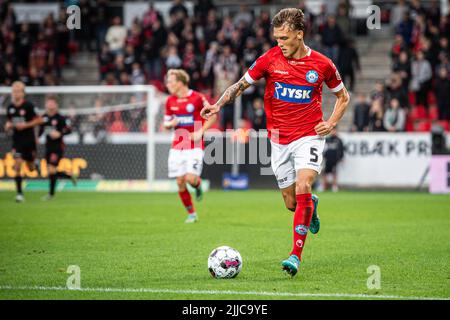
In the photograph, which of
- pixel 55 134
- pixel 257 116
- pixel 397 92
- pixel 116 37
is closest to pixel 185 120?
pixel 55 134

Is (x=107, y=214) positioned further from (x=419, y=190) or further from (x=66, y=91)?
(x=419, y=190)

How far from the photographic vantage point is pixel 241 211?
54.6 ft

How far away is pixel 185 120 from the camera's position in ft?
48.2

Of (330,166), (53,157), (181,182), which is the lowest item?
(330,166)

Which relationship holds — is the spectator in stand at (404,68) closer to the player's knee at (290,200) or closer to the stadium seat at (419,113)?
the stadium seat at (419,113)

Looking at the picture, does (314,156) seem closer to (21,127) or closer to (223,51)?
(21,127)

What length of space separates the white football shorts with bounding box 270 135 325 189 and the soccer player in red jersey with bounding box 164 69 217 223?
4753 millimetres

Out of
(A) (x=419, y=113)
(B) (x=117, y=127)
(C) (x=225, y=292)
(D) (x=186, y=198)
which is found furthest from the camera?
(A) (x=419, y=113)

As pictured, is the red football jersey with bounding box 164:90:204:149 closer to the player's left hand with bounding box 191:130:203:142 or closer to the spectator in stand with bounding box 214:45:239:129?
the player's left hand with bounding box 191:130:203:142

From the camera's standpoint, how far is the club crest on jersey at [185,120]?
14.7 metres

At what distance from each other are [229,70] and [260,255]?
15.7 metres

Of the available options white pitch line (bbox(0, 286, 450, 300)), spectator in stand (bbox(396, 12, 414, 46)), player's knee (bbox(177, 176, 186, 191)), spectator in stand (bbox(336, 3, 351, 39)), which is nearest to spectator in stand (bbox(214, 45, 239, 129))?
spectator in stand (bbox(336, 3, 351, 39))

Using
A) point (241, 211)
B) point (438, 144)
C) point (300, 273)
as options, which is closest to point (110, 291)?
point (300, 273)

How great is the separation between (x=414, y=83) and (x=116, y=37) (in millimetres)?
10064
